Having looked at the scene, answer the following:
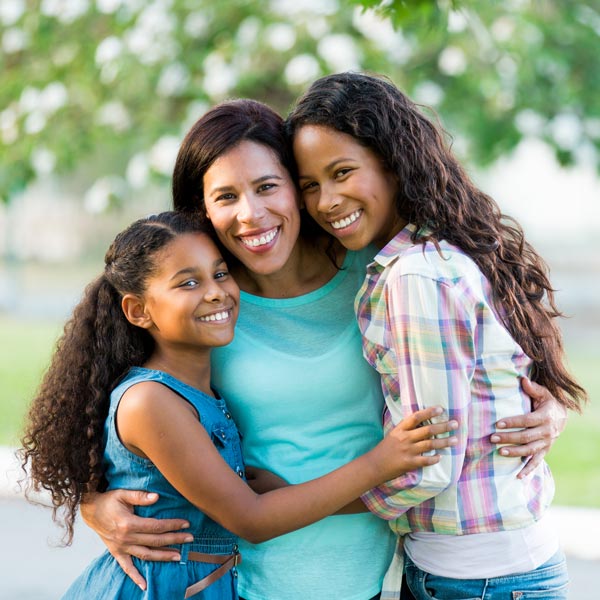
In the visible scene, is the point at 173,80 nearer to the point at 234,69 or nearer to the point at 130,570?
the point at 234,69

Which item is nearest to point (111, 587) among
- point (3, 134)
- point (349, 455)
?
point (349, 455)

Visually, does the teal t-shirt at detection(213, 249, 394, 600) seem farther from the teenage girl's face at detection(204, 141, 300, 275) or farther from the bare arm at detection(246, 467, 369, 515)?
the teenage girl's face at detection(204, 141, 300, 275)

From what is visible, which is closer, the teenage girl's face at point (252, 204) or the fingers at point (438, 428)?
the fingers at point (438, 428)

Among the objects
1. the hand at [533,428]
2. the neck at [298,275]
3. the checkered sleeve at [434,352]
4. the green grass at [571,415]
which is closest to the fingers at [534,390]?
the hand at [533,428]

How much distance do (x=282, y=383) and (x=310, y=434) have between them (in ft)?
0.45

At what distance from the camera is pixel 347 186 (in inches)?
83.5

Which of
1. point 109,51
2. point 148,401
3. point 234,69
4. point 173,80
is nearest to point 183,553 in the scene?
point 148,401

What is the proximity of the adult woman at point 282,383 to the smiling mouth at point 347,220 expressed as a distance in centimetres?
12

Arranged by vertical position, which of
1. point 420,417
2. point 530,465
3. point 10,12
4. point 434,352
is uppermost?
point 10,12

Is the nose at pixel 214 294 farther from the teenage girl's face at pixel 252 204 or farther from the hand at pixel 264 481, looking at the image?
the hand at pixel 264 481

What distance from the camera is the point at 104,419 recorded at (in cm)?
218

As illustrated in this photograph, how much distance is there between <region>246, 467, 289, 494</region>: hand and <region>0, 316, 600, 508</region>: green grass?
2.25 ft

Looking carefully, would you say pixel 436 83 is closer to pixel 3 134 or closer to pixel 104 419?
pixel 3 134

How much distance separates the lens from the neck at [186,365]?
2178 mm
